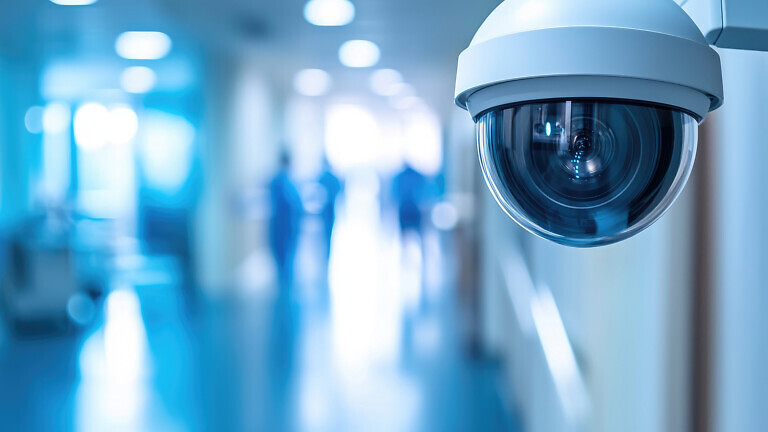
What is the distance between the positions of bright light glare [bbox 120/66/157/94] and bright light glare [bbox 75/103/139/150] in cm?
15

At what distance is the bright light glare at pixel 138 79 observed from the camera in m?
4.21

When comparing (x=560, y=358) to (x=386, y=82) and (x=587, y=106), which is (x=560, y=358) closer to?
(x=587, y=106)

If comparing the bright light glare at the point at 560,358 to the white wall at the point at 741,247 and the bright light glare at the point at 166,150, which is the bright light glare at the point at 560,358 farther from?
the bright light glare at the point at 166,150

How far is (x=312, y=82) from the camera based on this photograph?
4.80m

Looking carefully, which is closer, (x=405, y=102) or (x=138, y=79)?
(x=138, y=79)

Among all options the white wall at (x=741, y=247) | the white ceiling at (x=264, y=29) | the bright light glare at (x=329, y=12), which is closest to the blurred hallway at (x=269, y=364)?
the white ceiling at (x=264, y=29)

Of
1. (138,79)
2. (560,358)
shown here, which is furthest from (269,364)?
(138,79)

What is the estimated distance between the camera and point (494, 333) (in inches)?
112

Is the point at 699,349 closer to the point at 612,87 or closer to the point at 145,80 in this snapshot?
the point at 612,87

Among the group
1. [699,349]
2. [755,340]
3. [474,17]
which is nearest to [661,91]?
[755,340]

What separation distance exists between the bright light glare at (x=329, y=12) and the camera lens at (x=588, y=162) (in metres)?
3.19

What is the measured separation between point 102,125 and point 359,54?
1775 mm

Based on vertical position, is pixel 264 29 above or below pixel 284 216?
above

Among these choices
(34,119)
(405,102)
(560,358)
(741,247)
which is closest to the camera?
(741,247)
